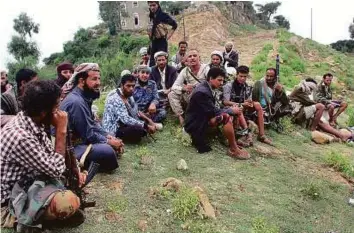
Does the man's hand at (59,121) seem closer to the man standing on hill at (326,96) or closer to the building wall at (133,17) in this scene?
the man standing on hill at (326,96)

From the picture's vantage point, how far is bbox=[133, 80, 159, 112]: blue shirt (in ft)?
23.2

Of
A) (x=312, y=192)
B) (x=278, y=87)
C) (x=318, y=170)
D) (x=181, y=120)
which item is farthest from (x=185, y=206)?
(x=278, y=87)

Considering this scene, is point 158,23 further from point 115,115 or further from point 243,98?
point 115,115

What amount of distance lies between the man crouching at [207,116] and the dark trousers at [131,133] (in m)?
0.76

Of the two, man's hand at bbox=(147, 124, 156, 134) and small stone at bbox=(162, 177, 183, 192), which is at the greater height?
man's hand at bbox=(147, 124, 156, 134)

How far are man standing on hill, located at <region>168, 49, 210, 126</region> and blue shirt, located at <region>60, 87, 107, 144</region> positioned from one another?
2.41m

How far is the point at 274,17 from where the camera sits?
58.0 meters

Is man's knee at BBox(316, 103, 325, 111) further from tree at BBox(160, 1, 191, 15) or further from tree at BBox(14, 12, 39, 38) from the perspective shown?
tree at BBox(14, 12, 39, 38)

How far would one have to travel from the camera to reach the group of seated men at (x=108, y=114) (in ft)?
11.3

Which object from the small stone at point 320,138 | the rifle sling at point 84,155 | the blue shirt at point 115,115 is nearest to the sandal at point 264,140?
the small stone at point 320,138

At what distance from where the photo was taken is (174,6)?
42000 mm

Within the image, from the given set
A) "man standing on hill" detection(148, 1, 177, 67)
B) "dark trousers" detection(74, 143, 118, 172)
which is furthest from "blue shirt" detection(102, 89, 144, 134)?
"man standing on hill" detection(148, 1, 177, 67)

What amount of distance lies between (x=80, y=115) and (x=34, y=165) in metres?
1.54

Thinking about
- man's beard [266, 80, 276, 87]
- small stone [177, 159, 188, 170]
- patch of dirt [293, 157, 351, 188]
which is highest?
man's beard [266, 80, 276, 87]
